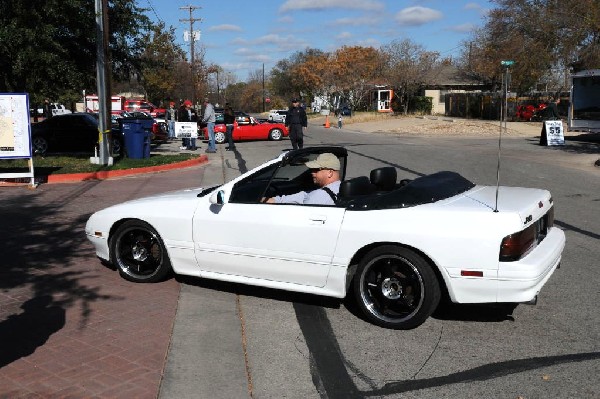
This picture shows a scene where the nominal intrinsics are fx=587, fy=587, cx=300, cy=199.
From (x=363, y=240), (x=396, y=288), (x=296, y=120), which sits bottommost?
(x=396, y=288)

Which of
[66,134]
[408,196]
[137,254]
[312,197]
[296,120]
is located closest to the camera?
[408,196]

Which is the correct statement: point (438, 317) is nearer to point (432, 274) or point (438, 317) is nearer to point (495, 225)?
point (432, 274)

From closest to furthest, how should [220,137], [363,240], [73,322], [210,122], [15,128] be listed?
[363,240]
[73,322]
[15,128]
[210,122]
[220,137]

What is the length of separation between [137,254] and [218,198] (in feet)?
4.32

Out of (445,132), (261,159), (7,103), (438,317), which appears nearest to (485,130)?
(445,132)

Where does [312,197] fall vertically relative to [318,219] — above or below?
above

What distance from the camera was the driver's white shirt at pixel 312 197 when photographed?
199 inches

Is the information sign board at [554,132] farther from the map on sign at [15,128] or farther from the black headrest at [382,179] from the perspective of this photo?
the black headrest at [382,179]

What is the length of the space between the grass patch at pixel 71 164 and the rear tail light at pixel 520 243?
1224 cm

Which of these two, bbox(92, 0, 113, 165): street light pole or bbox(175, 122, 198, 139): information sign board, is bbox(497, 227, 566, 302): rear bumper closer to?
bbox(92, 0, 113, 165): street light pole

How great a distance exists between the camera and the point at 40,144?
19.4 metres

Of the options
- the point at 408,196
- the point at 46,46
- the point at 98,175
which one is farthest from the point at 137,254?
the point at 46,46

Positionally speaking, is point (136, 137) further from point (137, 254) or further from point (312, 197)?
point (312, 197)

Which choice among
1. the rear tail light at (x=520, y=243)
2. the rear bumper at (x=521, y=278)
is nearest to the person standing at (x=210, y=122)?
the rear tail light at (x=520, y=243)
